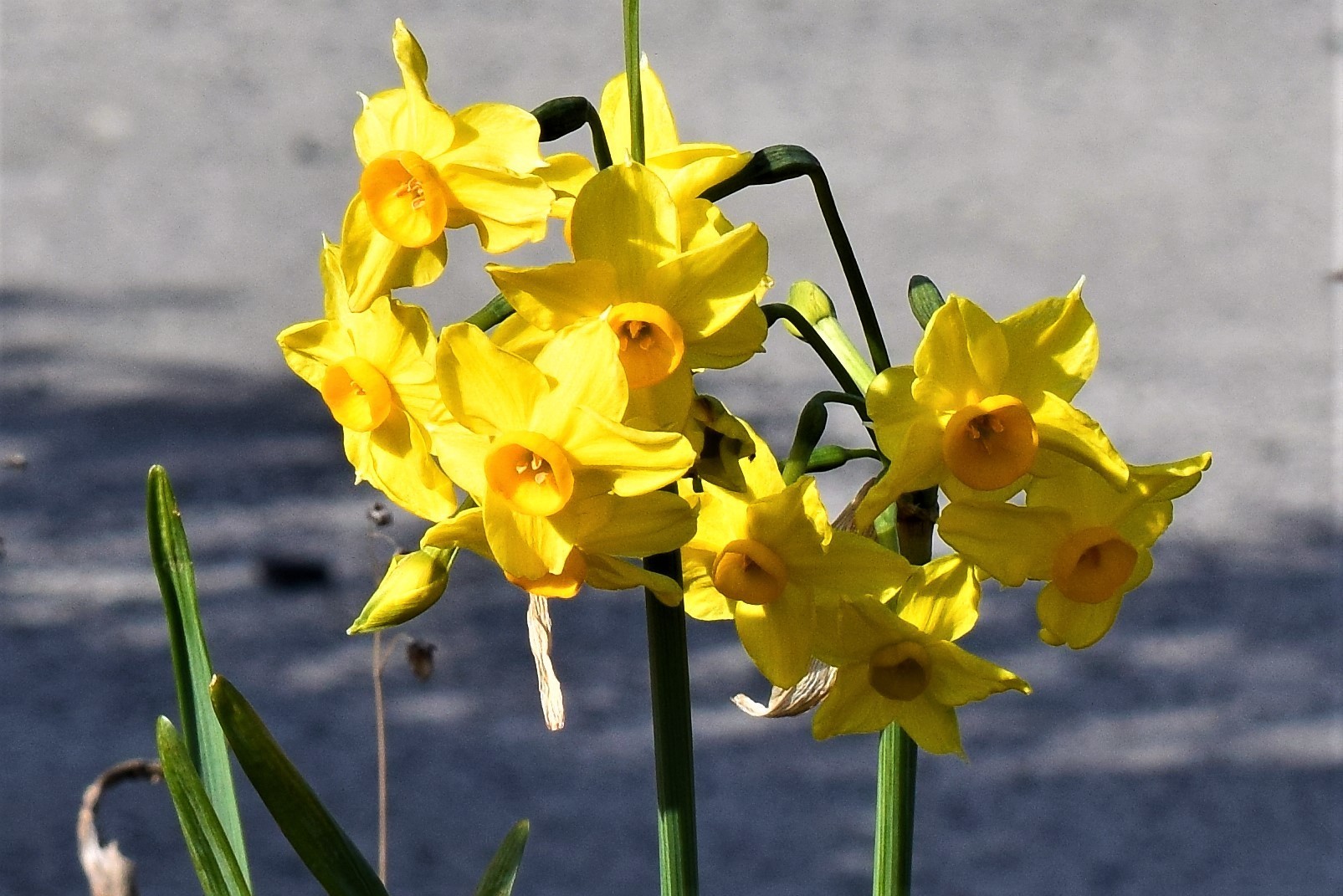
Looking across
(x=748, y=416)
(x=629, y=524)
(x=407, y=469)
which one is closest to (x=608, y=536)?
(x=629, y=524)

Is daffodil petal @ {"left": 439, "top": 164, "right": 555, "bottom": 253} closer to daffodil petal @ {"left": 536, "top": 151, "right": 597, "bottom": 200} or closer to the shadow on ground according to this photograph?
daffodil petal @ {"left": 536, "top": 151, "right": 597, "bottom": 200}

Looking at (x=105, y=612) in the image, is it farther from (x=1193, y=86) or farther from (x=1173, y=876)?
(x=1193, y=86)

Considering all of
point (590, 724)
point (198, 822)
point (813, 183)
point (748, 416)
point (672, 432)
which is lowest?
point (198, 822)

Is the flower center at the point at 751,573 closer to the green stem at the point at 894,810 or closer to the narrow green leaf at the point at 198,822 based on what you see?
the green stem at the point at 894,810

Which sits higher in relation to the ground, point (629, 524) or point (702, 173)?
point (702, 173)

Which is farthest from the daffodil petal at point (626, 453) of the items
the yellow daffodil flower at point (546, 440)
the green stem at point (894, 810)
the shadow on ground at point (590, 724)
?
the shadow on ground at point (590, 724)

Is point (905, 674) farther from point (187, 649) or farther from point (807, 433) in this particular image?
point (187, 649)
